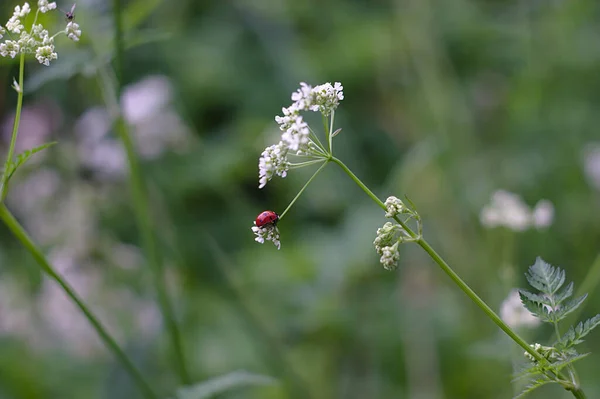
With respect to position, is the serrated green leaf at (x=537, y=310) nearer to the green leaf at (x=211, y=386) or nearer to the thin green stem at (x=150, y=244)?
the green leaf at (x=211, y=386)

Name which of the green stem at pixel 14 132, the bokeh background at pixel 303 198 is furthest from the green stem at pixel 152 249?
the green stem at pixel 14 132

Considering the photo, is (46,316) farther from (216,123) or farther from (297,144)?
(297,144)

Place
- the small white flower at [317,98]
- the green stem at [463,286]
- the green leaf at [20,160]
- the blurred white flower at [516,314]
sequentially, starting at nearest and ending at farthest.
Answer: the green stem at [463,286], the small white flower at [317,98], the green leaf at [20,160], the blurred white flower at [516,314]

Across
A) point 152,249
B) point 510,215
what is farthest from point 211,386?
point 510,215

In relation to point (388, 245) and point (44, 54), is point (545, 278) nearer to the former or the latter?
point (388, 245)

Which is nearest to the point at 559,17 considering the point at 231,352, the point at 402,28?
the point at 402,28

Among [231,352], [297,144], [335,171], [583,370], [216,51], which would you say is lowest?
[297,144]
